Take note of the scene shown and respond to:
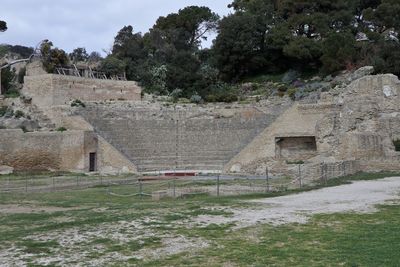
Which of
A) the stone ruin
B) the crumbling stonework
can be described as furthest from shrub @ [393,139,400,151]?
the crumbling stonework

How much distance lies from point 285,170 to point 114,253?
66.9 ft

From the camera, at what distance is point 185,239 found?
1023 centimetres

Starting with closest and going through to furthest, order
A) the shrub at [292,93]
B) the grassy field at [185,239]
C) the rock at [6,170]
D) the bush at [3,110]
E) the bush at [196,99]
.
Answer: the grassy field at [185,239] → the rock at [6,170] → the bush at [3,110] → the shrub at [292,93] → the bush at [196,99]

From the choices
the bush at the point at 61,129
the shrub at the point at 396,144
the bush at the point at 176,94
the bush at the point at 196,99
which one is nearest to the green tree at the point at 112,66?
the bush at the point at 176,94

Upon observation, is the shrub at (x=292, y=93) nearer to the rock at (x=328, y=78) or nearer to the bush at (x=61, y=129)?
the rock at (x=328, y=78)

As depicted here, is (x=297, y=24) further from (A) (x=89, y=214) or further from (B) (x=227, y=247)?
(B) (x=227, y=247)

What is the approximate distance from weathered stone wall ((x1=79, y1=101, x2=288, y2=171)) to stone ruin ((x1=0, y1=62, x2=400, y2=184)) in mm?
66

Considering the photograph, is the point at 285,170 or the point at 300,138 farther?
the point at 300,138

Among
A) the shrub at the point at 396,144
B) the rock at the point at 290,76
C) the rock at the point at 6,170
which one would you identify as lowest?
the rock at the point at 6,170

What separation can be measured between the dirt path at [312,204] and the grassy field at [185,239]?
16.4 inches

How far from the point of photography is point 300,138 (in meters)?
33.1

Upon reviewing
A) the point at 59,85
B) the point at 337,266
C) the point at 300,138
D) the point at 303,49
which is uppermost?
the point at 303,49

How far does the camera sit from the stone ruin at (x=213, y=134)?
29.4 metres

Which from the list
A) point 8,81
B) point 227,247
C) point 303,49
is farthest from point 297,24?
point 227,247
